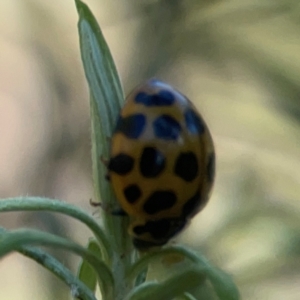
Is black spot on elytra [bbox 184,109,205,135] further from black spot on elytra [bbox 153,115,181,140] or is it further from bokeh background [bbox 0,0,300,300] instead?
bokeh background [bbox 0,0,300,300]

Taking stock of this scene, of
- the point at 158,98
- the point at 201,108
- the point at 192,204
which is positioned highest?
the point at 158,98

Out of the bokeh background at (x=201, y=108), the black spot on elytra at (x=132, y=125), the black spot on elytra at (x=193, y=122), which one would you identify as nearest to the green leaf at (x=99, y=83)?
the black spot on elytra at (x=132, y=125)

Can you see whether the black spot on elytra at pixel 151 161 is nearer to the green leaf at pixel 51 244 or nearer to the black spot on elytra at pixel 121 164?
the black spot on elytra at pixel 121 164

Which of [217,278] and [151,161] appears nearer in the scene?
[217,278]

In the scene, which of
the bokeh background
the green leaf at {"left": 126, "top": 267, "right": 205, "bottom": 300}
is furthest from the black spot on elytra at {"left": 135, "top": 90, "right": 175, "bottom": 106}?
the bokeh background

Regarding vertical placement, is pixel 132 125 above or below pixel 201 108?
above

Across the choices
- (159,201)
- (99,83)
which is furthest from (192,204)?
(99,83)

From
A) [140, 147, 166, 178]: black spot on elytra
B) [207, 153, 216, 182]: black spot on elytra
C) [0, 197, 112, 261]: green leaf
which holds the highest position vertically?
[0, 197, 112, 261]: green leaf

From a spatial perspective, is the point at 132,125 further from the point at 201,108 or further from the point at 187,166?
the point at 201,108
